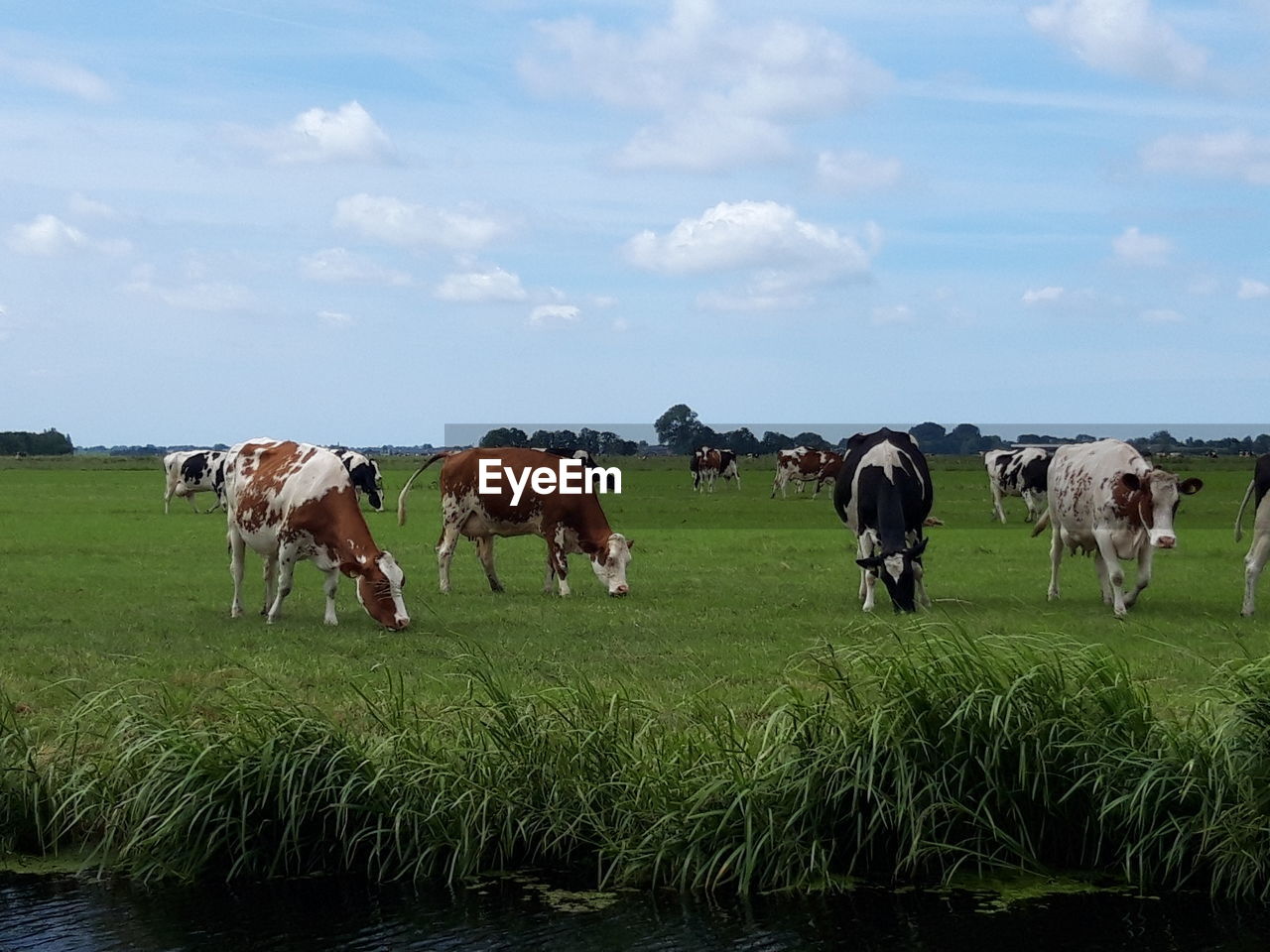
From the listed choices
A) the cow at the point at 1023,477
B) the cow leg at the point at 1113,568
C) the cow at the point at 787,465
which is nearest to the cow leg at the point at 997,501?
the cow at the point at 1023,477

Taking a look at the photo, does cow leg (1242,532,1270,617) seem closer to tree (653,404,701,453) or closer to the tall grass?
the tall grass

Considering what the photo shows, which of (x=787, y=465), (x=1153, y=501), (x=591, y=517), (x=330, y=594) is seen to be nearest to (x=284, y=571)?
(x=330, y=594)

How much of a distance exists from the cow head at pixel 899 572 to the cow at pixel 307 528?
520 centimetres

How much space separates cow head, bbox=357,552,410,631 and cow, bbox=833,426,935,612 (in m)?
5.00

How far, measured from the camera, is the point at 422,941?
7.37 metres

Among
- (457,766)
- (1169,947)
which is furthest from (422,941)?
(1169,947)

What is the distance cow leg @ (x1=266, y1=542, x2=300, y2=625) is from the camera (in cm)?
1661

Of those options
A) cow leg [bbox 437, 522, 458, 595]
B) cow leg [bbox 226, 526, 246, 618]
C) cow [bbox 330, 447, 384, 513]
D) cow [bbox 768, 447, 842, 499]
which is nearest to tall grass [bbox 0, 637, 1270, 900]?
cow leg [bbox 226, 526, 246, 618]

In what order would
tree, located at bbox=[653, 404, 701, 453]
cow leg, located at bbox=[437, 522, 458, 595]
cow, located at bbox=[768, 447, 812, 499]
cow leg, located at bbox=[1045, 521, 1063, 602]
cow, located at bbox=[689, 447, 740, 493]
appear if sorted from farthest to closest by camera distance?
tree, located at bbox=[653, 404, 701, 453]
cow, located at bbox=[689, 447, 740, 493]
cow, located at bbox=[768, 447, 812, 499]
cow leg, located at bbox=[437, 522, 458, 595]
cow leg, located at bbox=[1045, 521, 1063, 602]

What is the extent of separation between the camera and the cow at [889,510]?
56.4 ft

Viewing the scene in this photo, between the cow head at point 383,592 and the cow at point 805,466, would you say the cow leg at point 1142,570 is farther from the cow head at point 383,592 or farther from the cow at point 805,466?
the cow at point 805,466

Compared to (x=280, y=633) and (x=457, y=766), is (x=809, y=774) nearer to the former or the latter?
(x=457, y=766)

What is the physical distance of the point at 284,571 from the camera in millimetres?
16703

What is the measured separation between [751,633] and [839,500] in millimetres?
4473
